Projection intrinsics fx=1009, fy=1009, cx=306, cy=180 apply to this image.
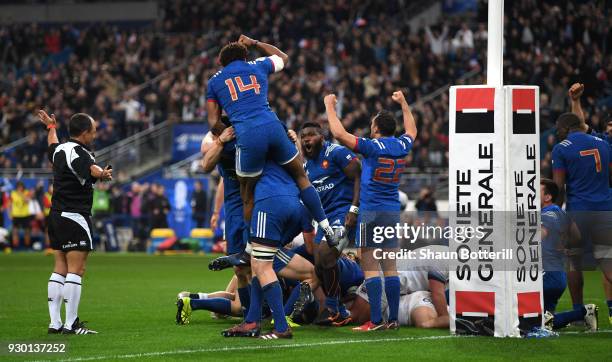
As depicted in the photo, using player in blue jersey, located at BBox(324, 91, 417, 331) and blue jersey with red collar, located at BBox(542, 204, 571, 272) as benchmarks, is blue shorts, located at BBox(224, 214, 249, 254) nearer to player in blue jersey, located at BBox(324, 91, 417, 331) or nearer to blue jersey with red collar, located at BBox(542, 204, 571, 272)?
player in blue jersey, located at BBox(324, 91, 417, 331)

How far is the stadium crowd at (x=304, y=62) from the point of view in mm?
29281

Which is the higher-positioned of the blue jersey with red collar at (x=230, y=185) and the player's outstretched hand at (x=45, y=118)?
the player's outstretched hand at (x=45, y=118)

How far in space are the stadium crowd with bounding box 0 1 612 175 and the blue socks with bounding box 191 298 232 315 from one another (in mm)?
15239

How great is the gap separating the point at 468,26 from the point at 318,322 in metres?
25.2

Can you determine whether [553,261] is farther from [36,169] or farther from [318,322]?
[36,169]

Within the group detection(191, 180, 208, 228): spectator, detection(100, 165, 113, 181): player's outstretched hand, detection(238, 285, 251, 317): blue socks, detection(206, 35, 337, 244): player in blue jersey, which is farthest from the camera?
detection(191, 180, 208, 228): spectator

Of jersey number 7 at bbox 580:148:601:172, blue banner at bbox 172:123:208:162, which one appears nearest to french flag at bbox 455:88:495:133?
jersey number 7 at bbox 580:148:601:172

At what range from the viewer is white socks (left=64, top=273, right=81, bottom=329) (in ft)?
34.5

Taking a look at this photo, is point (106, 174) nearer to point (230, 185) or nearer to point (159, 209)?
point (230, 185)

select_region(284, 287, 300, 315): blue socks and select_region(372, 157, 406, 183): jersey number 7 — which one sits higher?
select_region(372, 157, 406, 183): jersey number 7

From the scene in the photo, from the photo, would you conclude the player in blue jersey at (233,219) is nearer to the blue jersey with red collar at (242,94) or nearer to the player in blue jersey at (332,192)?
the blue jersey with red collar at (242,94)

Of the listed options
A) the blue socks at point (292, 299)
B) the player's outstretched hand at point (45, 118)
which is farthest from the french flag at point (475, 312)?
the player's outstretched hand at point (45, 118)

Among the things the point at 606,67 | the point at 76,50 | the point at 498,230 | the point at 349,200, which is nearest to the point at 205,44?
the point at 76,50

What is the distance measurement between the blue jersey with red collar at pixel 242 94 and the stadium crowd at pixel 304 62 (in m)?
16.6
